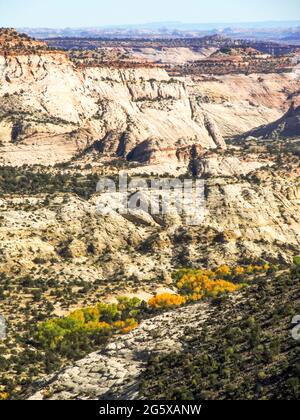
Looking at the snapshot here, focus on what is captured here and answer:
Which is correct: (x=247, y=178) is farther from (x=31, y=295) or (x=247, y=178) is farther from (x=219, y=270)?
(x=31, y=295)

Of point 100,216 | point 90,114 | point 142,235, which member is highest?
point 90,114

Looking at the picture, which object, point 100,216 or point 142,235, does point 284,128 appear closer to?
point 142,235

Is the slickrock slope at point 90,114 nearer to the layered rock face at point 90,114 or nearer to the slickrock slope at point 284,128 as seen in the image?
the layered rock face at point 90,114

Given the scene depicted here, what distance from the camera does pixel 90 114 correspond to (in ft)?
A: 444

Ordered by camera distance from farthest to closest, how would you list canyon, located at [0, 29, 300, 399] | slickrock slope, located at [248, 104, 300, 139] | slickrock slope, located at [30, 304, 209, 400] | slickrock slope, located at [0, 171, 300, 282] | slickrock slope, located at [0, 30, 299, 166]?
slickrock slope, located at [248, 104, 300, 139], slickrock slope, located at [0, 30, 299, 166], slickrock slope, located at [0, 171, 300, 282], canyon, located at [0, 29, 300, 399], slickrock slope, located at [30, 304, 209, 400]

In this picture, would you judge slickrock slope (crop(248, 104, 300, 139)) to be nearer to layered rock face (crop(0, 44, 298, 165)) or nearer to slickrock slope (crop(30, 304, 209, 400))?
layered rock face (crop(0, 44, 298, 165))

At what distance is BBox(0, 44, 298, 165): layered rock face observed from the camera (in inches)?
4456

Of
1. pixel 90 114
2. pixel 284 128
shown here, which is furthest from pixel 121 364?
pixel 284 128

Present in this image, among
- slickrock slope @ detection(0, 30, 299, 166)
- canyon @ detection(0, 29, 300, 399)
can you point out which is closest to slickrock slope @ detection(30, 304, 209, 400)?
canyon @ detection(0, 29, 300, 399)

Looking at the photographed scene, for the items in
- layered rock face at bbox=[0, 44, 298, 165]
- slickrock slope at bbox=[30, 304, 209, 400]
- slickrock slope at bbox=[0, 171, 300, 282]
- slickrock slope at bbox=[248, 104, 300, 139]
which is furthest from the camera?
slickrock slope at bbox=[248, 104, 300, 139]

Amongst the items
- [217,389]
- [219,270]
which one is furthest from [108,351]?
[219,270]

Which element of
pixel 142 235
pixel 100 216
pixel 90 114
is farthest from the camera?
pixel 90 114

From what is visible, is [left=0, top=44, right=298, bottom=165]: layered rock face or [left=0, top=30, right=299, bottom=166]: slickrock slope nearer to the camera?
[left=0, top=30, right=299, bottom=166]: slickrock slope

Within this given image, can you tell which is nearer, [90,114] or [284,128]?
[90,114]
